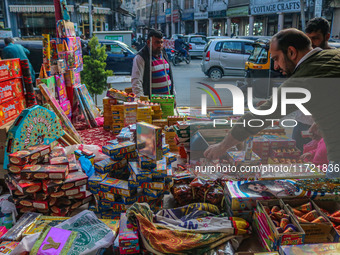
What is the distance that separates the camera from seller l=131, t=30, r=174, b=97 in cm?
454

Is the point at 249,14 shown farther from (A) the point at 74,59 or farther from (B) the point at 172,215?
(B) the point at 172,215

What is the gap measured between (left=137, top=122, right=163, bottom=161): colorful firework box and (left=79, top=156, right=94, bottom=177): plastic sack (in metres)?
0.74

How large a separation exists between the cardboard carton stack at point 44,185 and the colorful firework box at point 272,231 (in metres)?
1.57

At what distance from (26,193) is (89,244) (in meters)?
0.99

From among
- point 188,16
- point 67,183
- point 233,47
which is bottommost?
point 67,183

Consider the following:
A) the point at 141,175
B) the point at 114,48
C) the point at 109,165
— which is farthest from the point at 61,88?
the point at 114,48

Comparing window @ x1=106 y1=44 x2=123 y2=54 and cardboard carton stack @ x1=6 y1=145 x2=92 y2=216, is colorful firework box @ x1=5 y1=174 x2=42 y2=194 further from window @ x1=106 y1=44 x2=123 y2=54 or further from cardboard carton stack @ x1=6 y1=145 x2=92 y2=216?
window @ x1=106 y1=44 x2=123 y2=54

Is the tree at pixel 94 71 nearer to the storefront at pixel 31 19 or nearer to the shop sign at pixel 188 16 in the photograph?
the storefront at pixel 31 19

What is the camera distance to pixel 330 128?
1942mm

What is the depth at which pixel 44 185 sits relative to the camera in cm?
263

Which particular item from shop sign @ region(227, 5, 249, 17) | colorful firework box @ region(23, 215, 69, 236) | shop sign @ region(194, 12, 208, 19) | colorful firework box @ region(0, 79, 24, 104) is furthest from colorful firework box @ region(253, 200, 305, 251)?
shop sign @ region(194, 12, 208, 19)

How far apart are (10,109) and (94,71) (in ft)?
11.3

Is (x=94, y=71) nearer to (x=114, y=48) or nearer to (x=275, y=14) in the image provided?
(x=114, y=48)

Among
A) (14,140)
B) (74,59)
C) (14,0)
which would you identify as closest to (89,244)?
(14,140)
